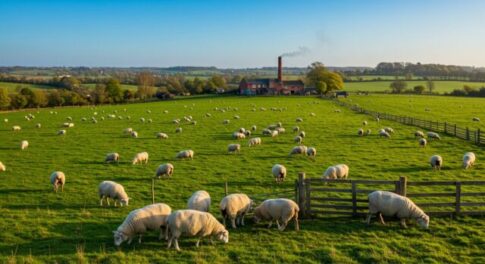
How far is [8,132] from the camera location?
4297 cm

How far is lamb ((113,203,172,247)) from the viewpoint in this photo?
11.9 m

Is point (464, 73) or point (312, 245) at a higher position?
point (464, 73)

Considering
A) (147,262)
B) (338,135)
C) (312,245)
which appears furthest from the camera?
(338,135)

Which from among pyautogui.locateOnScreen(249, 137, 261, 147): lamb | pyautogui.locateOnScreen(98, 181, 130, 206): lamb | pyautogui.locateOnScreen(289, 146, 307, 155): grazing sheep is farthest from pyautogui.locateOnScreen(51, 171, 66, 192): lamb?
pyautogui.locateOnScreen(249, 137, 261, 147): lamb

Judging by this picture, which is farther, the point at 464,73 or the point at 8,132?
the point at 464,73

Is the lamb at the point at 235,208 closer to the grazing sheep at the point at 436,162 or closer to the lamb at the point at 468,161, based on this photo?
the grazing sheep at the point at 436,162

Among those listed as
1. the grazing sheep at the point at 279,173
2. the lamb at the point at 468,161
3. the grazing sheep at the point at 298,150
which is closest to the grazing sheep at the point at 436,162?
the lamb at the point at 468,161

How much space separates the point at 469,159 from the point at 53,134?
36.7 metres

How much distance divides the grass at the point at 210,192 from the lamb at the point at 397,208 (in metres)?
0.41

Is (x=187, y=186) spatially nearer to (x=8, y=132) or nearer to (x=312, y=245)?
(x=312, y=245)

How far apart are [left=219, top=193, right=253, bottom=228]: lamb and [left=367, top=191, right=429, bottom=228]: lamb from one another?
13.8 ft

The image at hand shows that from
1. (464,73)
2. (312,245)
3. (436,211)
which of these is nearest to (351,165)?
(436,211)

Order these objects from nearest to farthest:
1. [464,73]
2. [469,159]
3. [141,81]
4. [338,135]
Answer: [469,159] < [338,135] < [141,81] < [464,73]

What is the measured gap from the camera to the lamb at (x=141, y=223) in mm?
11922
